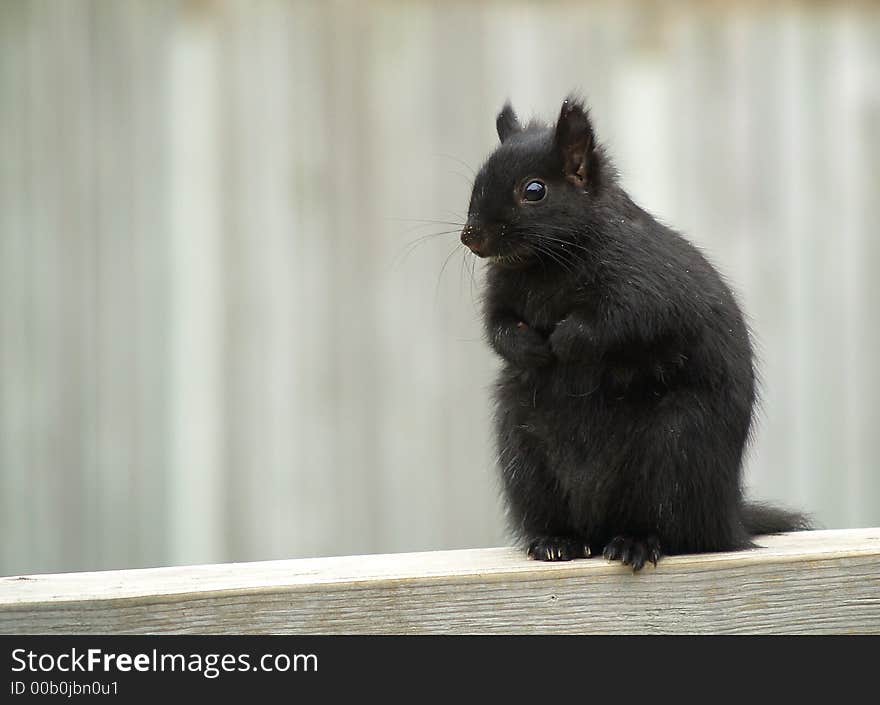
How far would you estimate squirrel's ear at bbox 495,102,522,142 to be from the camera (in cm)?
225

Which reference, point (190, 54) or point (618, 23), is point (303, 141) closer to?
point (190, 54)

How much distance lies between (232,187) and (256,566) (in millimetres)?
2101

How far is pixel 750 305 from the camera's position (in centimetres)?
396

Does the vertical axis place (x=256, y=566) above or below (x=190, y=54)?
below

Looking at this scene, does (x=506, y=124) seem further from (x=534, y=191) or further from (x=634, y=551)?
(x=634, y=551)

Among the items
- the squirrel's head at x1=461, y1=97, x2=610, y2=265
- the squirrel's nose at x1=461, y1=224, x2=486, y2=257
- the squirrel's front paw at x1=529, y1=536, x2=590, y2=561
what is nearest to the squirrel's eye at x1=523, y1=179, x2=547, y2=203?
the squirrel's head at x1=461, y1=97, x2=610, y2=265

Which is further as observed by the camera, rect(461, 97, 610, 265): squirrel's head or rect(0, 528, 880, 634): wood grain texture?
rect(461, 97, 610, 265): squirrel's head

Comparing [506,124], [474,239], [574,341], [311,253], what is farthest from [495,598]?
[311,253]

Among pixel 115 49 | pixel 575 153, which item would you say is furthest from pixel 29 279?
pixel 575 153

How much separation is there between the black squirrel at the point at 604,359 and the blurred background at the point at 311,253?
1.71 meters

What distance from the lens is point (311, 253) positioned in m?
3.88

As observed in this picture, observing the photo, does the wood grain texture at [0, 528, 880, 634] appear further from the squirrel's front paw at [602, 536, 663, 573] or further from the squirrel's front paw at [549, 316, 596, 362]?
the squirrel's front paw at [549, 316, 596, 362]

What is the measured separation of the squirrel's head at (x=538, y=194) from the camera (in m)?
2.04

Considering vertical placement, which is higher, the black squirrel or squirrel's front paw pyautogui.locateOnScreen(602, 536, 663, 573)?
the black squirrel
